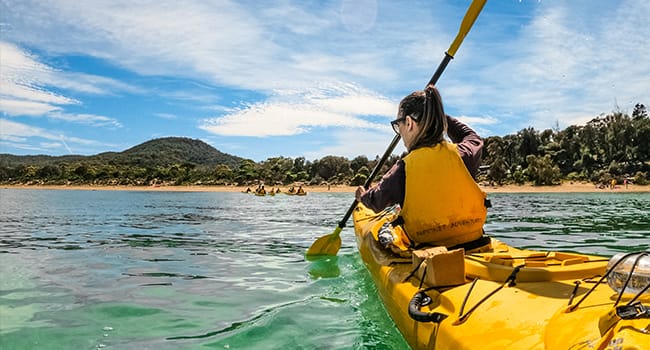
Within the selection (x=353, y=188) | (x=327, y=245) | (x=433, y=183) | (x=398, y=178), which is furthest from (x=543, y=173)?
(x=433, y=183)

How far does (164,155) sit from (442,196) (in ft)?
472

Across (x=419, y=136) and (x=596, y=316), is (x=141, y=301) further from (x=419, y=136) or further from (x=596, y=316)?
(x=596, y=316)

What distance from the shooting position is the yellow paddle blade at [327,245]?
8484 mm

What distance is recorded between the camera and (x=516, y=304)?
2.55m

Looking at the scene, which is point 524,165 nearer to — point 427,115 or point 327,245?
point 327,245

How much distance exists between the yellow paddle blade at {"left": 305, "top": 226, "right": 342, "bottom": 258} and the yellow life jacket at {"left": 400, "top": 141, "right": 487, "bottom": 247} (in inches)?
185

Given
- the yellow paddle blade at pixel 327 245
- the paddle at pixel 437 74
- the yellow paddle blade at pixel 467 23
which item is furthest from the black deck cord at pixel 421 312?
the yellow paddle blade at pixel 327 245

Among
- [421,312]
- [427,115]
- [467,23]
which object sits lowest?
[421,312]

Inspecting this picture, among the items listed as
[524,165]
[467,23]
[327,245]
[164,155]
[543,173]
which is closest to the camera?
[467,23]

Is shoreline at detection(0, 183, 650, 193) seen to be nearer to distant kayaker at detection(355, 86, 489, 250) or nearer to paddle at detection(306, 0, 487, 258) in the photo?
paddle at detection(306, 0, 487, 258)

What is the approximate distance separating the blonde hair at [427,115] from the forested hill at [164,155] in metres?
126

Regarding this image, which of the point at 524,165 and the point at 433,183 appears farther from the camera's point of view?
the point at 524,165

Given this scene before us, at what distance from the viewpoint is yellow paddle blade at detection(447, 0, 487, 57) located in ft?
16.8

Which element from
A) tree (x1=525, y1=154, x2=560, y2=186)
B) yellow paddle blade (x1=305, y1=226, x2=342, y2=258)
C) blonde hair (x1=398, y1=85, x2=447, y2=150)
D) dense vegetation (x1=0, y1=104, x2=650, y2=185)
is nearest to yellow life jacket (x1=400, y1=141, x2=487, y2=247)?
blonde hair (x1=398, y1=85, x2=447, y2=150)
